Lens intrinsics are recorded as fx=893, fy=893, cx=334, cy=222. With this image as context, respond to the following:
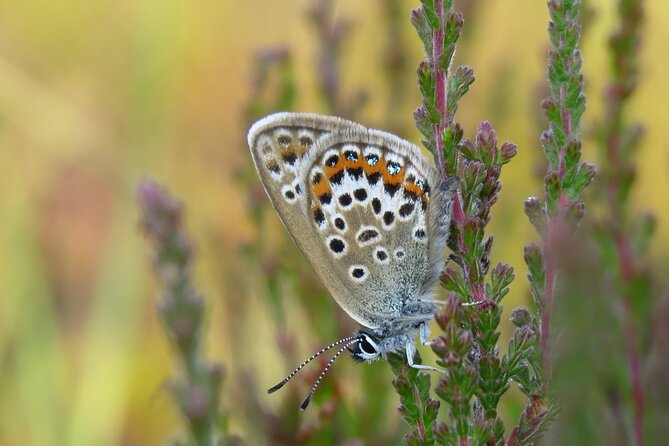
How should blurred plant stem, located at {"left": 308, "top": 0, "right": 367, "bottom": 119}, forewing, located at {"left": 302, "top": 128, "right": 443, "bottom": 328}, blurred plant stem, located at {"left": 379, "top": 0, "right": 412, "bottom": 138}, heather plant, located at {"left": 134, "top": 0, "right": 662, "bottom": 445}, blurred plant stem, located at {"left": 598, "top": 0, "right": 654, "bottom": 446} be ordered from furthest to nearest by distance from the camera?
blurred plant stem, located at {"left": 379, "top": 0, "right": 412, "bottom": 138} < blurred plant stem, located at {"left": 308, "top": 0, "right": 367, "bottom": 119} < blurred plant stem, located at {"left": 598, "top": 0, "right": 654, "bottom": 446} < forewing, located at {"left": 302, "top": 128, "right": 443, "bottom": 328} < heather plant, located at {"left": 134, "top": 0, "right": 662, "bottom": 445}

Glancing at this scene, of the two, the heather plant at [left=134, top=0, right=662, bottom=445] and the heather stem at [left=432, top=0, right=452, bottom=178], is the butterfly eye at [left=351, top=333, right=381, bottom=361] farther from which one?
the heather stem at [left=432, top=0, right=452, bottom=178]

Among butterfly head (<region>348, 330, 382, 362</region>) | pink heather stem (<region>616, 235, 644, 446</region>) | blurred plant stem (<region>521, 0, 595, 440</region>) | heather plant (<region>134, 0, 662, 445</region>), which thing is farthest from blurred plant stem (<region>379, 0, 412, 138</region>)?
blurred plant stem (<region>521, 0, 595, 440</region>)

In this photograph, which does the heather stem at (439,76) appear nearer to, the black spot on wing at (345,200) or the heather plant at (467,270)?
the heather plant at (467,270)

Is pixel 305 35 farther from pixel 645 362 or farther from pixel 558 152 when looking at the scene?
pixel 558 152

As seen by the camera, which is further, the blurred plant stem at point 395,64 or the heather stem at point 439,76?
the blurred plant stem at point 395,64

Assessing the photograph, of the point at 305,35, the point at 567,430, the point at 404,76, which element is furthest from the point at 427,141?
the point at 305,35


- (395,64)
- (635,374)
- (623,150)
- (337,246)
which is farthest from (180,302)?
(395,64)

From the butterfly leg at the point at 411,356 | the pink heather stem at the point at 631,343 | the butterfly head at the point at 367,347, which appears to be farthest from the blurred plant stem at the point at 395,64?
the butterfly leg at the point at 411,356
